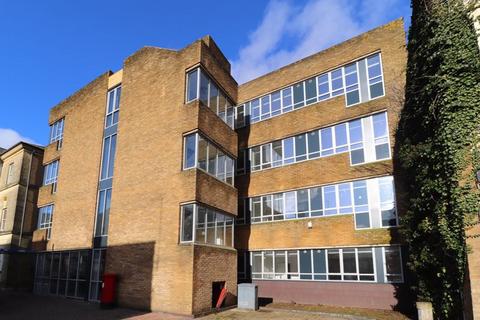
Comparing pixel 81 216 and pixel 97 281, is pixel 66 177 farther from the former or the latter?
pixel 97 281

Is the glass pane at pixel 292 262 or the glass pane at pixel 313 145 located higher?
the glass pane at pixel 313 145

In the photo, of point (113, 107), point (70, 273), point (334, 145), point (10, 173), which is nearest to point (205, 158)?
point (334, 145)

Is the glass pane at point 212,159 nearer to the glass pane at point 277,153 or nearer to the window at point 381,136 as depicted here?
the glass pane at point 277,153

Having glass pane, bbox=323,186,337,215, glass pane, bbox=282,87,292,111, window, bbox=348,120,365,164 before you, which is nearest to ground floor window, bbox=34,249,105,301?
glass pane, bbox=323,186,337,215

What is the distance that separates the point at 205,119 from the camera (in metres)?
16.8

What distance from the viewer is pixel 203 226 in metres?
15.6

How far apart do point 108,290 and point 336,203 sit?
1151 cm

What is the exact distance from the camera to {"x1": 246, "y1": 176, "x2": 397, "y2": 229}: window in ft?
54.9

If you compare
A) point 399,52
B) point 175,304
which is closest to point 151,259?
point 175,304

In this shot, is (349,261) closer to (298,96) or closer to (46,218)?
(298,96)

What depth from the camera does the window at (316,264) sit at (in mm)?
16766

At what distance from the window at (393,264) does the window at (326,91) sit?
24.6 feet

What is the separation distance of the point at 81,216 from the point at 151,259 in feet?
22.6

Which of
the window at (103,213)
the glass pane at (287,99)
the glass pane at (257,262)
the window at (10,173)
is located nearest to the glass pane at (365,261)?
the glass pane at (257,262)
